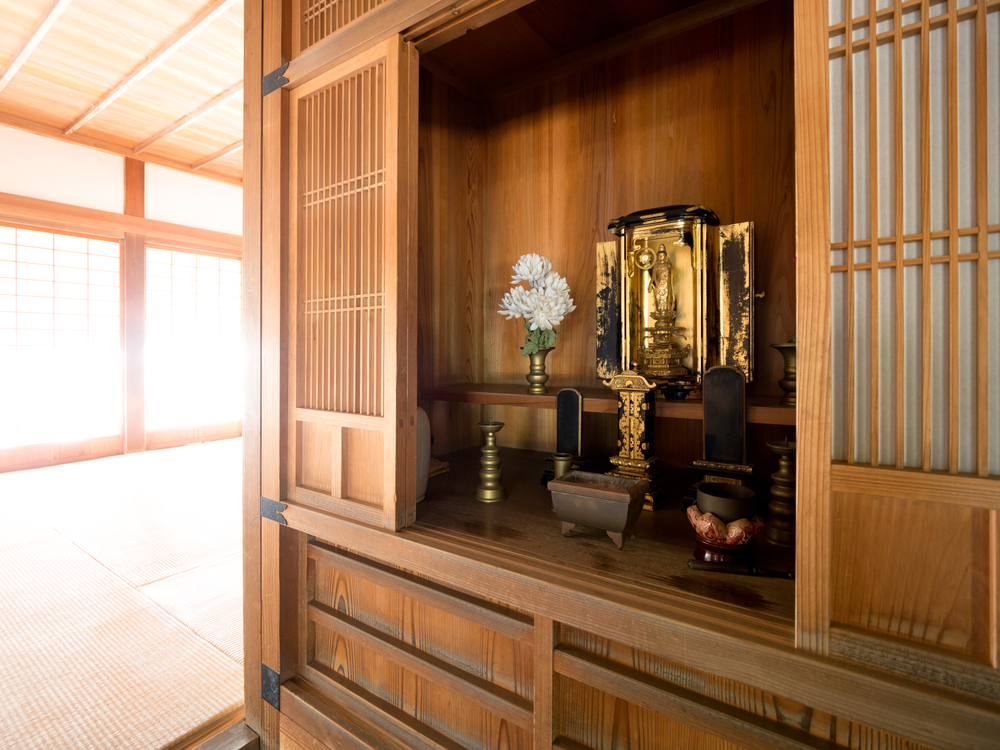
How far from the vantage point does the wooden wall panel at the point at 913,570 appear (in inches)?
28.3

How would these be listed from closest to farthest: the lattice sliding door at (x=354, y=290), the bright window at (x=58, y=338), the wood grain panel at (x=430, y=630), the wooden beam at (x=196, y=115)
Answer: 1. the wood grain panel at (x=430, y=630)
2. the lattice sliding door at (x=354, y=290)
3. the wooden beam at (x=196, y=115)
4. the bright window at (x=58, y=338)

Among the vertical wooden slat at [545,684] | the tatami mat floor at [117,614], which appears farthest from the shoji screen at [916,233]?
the tatami mat floor at [117,614]

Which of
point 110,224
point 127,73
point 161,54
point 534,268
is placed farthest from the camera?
point 110,224

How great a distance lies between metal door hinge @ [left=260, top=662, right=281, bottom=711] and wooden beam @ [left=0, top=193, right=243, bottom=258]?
19.6 feet

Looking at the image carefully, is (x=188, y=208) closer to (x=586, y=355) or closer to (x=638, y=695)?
(x=586, y=355)

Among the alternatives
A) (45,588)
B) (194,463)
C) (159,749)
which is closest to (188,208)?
(194,463)

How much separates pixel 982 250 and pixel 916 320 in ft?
0.40

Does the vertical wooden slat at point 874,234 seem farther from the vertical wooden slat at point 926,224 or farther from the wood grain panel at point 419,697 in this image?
the wood grain panel at point 419,697

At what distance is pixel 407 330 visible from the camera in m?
1.39

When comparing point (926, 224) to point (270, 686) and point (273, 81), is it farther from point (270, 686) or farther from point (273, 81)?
point (270, 686)

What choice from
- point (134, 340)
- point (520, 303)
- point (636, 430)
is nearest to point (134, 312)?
point (134, 340)

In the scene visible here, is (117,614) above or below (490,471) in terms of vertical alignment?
below

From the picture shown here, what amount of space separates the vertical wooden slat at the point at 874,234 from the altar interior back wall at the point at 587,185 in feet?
2.95

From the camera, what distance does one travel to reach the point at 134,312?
6133 millimetres
